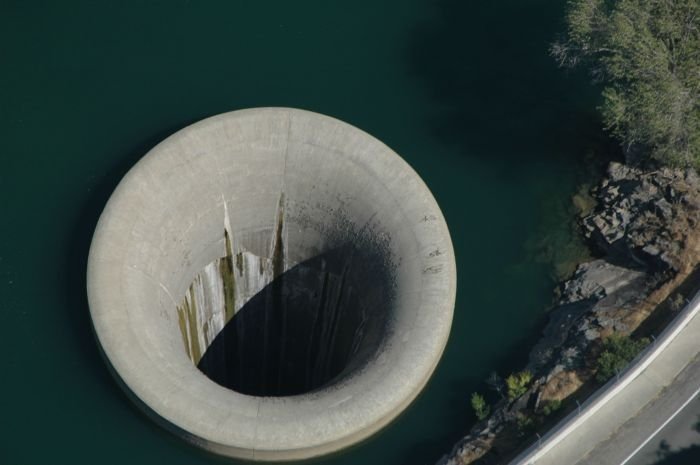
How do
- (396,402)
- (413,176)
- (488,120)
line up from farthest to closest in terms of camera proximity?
(488,120) < (413,176) < (396,402)

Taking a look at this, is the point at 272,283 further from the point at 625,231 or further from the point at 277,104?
the point at 625,231

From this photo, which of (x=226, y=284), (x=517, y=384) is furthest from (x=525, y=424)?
(x=226, y=284)

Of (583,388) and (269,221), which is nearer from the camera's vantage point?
(583,388)

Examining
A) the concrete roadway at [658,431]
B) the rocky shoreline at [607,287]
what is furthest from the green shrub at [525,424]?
the concrete roadway at [658,431]

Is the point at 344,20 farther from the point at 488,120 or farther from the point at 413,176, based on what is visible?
the point at 413,176

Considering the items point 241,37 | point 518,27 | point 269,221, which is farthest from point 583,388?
point 241,37

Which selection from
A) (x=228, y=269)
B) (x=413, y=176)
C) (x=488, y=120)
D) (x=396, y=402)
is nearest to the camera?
(x=396, y=402)
